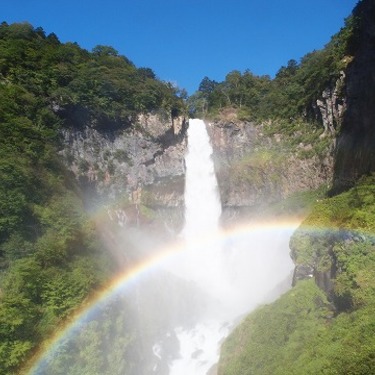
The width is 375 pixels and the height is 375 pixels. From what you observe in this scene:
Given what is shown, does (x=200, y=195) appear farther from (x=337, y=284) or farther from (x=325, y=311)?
(x=337, y=284)

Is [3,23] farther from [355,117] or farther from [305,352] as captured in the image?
[305,352]

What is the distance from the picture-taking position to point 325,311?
58.1ft

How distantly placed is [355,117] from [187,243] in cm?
2302

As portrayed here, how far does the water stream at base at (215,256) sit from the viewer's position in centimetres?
3541

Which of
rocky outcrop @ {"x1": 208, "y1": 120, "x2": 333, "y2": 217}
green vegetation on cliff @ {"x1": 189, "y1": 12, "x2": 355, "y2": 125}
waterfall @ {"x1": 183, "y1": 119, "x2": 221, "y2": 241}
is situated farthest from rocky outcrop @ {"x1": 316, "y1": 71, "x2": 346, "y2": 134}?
waterfall @ {"x1": 183, "y1": 119, "x2": 221, "y2": 241}

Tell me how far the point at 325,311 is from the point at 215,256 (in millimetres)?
24108

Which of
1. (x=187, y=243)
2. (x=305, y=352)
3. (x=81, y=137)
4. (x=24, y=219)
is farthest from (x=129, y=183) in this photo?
(x=305, y=352)

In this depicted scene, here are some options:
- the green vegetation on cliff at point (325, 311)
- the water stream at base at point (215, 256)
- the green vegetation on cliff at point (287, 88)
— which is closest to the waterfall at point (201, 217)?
the water stream at base at point (215, 256)

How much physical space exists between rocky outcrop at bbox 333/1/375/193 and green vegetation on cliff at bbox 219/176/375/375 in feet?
11.2

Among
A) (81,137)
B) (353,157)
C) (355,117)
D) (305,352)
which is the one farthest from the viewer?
(81,137)

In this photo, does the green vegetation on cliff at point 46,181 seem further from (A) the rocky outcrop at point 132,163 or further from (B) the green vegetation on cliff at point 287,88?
(B) the green vegetation on cliff at point 287,88

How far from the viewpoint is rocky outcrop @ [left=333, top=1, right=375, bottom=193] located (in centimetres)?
2258

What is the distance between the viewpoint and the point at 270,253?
1531 inches

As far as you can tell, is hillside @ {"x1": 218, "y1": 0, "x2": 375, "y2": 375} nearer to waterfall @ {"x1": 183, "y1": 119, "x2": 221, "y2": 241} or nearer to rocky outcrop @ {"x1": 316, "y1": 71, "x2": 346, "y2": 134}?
rocky outcrop @ {"x1": 316, "y1": 71, "x2": 346, "y2": 134}
